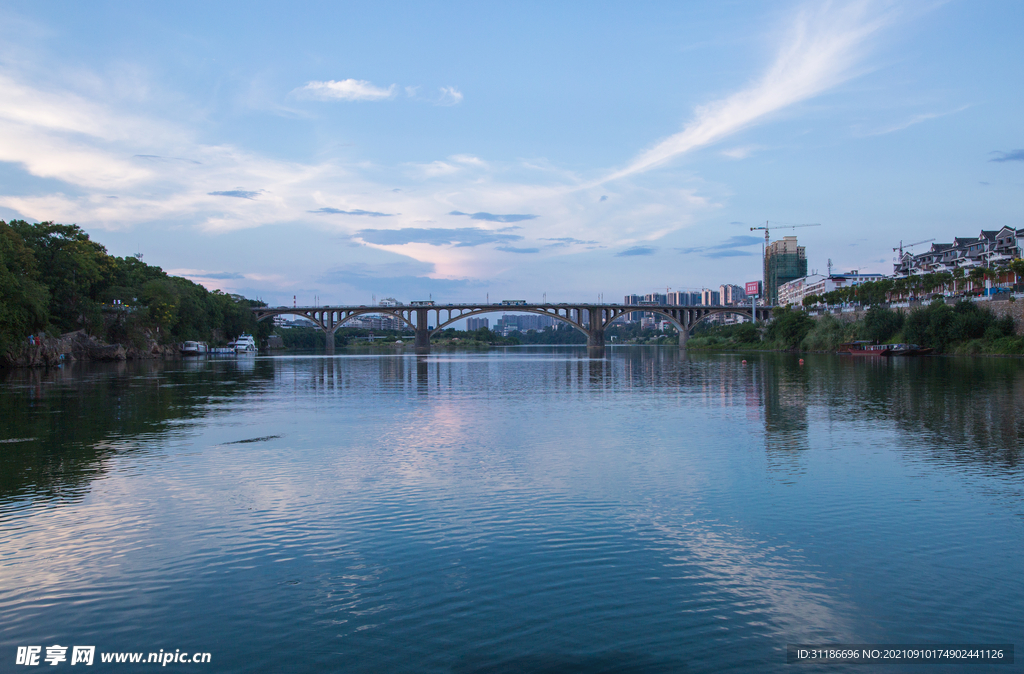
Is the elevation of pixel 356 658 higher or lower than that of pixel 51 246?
lower

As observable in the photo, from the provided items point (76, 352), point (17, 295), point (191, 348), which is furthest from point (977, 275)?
point (191, 348)

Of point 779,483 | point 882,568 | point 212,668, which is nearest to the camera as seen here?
point 212,668

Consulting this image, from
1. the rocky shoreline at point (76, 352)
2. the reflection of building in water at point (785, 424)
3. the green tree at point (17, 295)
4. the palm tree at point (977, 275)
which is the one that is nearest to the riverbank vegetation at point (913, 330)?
the palm tree at point (977, 275)

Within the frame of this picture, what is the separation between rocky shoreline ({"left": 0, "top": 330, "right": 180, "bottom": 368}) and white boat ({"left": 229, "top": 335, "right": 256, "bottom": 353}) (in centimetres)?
2021

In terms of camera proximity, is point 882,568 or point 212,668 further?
point 882,568

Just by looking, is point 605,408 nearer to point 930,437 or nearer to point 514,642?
point 930,437

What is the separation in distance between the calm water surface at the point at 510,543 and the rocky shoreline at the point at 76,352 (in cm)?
4430

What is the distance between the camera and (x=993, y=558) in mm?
8578

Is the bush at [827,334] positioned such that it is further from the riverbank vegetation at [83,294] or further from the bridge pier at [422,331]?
the riverbank vegetation at [83,294]

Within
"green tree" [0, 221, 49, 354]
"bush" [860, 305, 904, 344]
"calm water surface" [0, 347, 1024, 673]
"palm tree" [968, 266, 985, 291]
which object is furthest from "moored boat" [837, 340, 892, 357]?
"green tree" [0, 221, 49, 354]

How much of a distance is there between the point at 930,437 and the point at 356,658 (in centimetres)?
1734

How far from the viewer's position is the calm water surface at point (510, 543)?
6590mm

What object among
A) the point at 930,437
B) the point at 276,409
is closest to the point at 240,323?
the point at 276,409

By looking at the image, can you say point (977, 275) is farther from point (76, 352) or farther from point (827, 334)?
point (76, 352)
